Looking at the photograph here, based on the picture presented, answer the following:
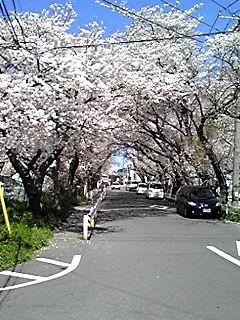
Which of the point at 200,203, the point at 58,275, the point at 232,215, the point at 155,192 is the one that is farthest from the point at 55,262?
the point at 155,192

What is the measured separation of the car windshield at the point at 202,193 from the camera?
88.8 ft

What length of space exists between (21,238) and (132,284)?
539 centimetres

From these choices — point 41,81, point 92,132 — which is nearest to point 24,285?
point 41,81

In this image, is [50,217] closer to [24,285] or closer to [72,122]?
[72,122]

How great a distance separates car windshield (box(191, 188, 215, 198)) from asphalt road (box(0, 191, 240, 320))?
37.8ft

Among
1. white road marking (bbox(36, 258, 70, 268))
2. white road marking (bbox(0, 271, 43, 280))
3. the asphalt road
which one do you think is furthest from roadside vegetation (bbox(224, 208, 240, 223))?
white road marking (bbox(0, 271, 43, 280))

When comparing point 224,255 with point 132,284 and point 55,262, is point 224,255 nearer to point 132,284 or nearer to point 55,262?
point 55,262

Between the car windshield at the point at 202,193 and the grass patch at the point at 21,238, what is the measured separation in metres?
11.1

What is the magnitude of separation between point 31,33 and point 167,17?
13.2 metres

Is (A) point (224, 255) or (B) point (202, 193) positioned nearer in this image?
(A) point (224, 255)

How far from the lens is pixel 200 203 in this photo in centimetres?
2605

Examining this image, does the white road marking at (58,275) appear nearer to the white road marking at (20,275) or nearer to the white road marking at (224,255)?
the white road marking at (20,275)

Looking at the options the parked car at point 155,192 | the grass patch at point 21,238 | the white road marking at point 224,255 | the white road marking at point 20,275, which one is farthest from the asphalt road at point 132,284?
the parked car at point 155,192

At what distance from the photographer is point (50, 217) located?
2084cm
